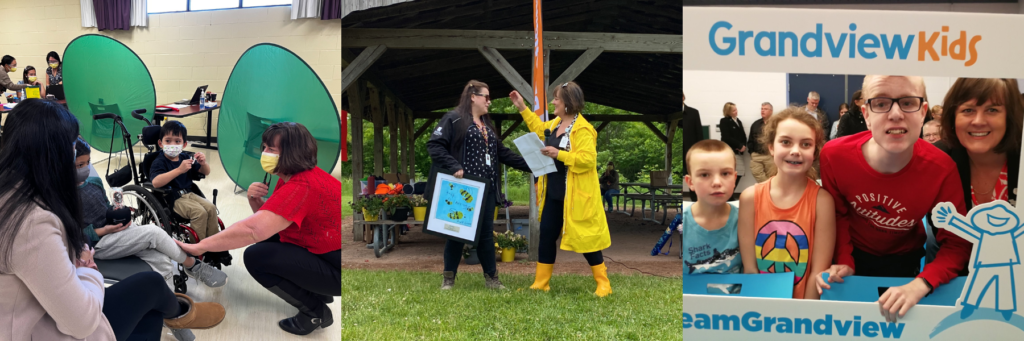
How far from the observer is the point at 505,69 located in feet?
15.5

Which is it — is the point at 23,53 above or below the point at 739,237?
above

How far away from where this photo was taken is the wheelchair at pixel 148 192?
227cm

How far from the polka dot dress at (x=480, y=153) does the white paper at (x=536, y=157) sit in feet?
0.50

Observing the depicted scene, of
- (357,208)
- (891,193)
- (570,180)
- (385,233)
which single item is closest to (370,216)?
(385,233)

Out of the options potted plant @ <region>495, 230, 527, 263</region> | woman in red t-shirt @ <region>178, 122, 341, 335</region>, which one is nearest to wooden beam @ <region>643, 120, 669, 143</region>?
potted plant @ <region>495, 230, 527, 263</region>

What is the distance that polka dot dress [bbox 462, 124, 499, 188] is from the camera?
3430 millimetres

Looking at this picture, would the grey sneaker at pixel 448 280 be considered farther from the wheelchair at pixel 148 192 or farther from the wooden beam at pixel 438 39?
the wooden beam at pixel 438 39

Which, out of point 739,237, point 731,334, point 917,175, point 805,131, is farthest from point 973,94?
point 731,334

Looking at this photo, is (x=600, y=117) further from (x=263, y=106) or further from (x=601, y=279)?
(x=263, y=106)

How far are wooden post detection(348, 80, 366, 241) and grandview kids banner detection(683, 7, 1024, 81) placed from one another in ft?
14.1

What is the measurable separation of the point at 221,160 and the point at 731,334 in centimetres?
207

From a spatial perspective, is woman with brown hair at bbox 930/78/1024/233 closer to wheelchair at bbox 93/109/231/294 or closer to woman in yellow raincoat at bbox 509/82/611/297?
woman in yellow raincoat at bbox 509/82/611/297

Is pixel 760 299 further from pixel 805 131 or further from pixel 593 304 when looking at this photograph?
pixel 593 304

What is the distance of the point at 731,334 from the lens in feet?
7.60
